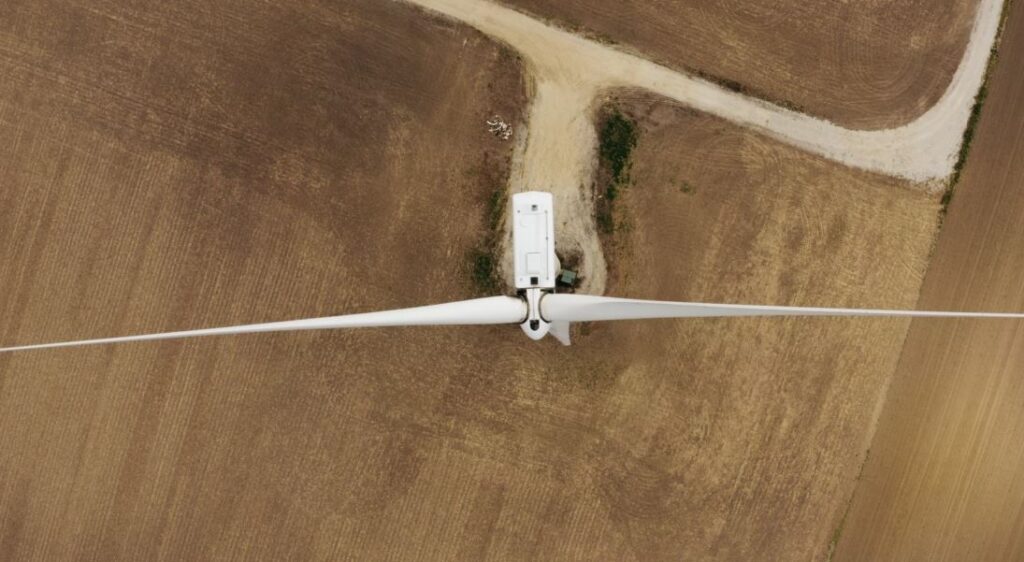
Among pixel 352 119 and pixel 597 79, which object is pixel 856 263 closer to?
pixel 597 79

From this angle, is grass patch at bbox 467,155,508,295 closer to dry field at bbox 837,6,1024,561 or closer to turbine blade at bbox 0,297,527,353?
turbine blade at bbox 0,297,527,353

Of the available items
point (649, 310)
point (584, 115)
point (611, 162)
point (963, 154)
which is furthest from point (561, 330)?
point (963, 154)

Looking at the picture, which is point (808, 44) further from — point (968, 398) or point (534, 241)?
point (968, 398)

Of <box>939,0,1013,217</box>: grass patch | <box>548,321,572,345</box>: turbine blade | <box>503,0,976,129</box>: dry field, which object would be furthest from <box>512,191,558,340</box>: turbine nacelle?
<box>939,0,1013,217</box>: grass patch

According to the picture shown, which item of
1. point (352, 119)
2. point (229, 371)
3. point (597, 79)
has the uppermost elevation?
point (597, 79)

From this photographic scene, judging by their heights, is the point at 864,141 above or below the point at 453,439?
above

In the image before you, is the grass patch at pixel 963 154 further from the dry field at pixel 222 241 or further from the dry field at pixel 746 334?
the dry field at pixel 222 241

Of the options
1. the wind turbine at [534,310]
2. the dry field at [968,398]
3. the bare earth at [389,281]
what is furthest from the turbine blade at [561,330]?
the dry field at [968,398]

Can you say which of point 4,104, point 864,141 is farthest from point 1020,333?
point 4,104
